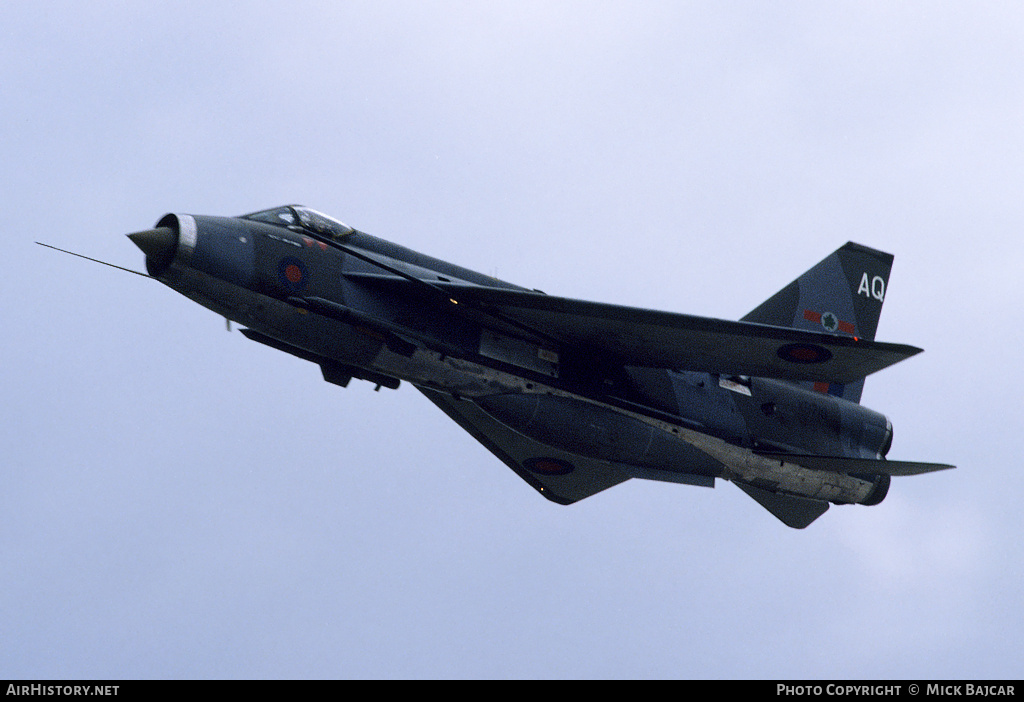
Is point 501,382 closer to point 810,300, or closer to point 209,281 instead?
point 209,281

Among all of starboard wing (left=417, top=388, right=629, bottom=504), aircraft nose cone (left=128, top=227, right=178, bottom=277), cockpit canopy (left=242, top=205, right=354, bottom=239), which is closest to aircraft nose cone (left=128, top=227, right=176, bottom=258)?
aircraft nose cone (left=128, top=227, right=178, bottom=277)

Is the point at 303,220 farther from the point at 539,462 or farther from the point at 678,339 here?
the point at 539,462

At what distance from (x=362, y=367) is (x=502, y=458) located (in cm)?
554

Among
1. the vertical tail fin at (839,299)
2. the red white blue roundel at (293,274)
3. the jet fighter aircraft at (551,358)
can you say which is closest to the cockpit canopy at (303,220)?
the jet fighter aircraft at (551,358)

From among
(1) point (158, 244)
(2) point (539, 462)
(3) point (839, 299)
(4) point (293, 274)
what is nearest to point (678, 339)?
(2) point (539, 462)

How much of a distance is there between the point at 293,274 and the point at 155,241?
2.31m

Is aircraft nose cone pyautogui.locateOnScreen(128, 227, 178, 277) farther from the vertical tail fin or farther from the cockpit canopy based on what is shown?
the vertical tail fin

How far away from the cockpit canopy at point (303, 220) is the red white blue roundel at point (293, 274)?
2.80 feet

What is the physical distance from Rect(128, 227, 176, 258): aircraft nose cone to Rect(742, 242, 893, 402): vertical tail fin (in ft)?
43.4

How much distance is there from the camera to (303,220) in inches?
840

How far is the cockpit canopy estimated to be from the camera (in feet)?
69.4

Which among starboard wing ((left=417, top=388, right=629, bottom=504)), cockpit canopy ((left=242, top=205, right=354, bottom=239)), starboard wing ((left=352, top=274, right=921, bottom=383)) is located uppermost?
cockpit canopy ((left=242, top=205, right=354, bottom=239))

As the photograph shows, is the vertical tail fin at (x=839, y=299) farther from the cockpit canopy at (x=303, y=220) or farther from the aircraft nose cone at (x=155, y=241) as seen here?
the aircraft nose cone at (x=155, y=241)

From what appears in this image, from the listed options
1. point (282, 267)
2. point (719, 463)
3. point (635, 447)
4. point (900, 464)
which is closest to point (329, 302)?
point (282, 267)
